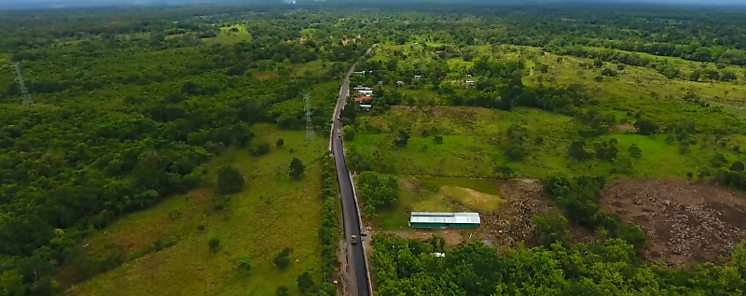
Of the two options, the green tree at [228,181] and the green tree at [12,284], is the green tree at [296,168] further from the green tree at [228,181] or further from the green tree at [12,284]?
the green tree at [12,284]

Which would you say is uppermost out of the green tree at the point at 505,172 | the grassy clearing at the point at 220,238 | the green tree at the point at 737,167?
the green tree at the point at 737,167

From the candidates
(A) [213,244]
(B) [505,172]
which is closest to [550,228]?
(B) [505,172]

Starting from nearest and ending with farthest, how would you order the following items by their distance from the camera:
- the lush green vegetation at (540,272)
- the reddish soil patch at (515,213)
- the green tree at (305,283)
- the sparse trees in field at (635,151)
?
the lush green vegetation at (540,272) → the green tree at (305,283) → the reddish soil patch at (515,213) → the sparse trees in field at (635,151)

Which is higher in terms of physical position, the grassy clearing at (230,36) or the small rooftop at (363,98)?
the grassy clearing at (230,36)

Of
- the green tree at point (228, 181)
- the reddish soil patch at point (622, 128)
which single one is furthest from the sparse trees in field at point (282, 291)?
the reddish soil patch at point (622, 128)

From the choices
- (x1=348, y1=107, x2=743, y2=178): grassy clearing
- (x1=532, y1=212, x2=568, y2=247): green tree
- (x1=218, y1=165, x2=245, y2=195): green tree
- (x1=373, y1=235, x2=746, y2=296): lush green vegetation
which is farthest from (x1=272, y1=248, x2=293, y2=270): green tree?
(x1=532, y1=212, x2=568, y2=247): green tree

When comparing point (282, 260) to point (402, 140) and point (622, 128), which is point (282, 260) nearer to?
point (402, 140)

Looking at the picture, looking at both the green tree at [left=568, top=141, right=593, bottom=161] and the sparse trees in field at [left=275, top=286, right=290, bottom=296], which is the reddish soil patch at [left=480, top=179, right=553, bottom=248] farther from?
the sparse trees in field at [left=275, top=286, right=290, bottom=296]
